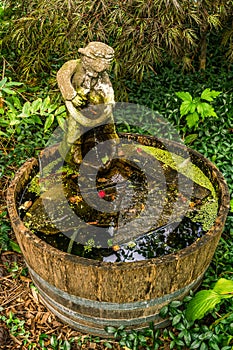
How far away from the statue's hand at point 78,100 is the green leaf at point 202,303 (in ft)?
3.84

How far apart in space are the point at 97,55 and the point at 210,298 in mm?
1314

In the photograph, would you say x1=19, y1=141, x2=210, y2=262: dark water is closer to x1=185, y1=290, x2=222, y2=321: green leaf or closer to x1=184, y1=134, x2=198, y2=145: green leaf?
x1=185, y1=290, x2=222, y2=321: green leaf

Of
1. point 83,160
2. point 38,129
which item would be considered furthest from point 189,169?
point 38,129

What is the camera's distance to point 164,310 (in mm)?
2146

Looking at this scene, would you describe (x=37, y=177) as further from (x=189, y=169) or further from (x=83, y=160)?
(x=189, y=169)

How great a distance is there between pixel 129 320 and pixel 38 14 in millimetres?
2554

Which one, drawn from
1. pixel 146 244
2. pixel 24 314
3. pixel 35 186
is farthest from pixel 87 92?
pixel 24 314

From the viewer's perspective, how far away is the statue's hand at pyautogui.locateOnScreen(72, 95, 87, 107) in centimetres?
208

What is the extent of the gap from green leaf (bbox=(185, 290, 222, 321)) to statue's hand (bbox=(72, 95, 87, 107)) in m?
1.17

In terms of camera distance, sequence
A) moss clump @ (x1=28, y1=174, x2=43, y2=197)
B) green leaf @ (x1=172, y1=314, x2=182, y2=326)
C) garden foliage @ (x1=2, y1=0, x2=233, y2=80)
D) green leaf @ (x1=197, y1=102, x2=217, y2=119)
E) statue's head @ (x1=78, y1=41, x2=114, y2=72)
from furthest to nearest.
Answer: green leaf @ (x1=197, y1=102, x2=217, y2=119) → garden foliage @ (x1=2, y1=0, x2=233, y2=80) → moss clump @ (x1=28, y1=174, x2=43, y2=197) → green leaf @ (x1=172, y1=314, x2=182, y2=326) → statue's head @ (x1=78, y1=41, x2=114, y2=72)

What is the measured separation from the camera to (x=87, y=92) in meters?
2.09

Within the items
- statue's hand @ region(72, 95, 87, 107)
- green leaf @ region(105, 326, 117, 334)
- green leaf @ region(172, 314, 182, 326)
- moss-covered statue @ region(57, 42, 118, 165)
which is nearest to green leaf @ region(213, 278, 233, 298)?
green leaf @ region(172, 314, 182, 326)

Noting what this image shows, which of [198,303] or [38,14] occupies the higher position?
[38,14]

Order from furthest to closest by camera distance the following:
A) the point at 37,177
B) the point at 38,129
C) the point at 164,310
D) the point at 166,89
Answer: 1. the point at 166,89
2. the point at 38,129
3. the point at 37,177
4. the point at 164,310
